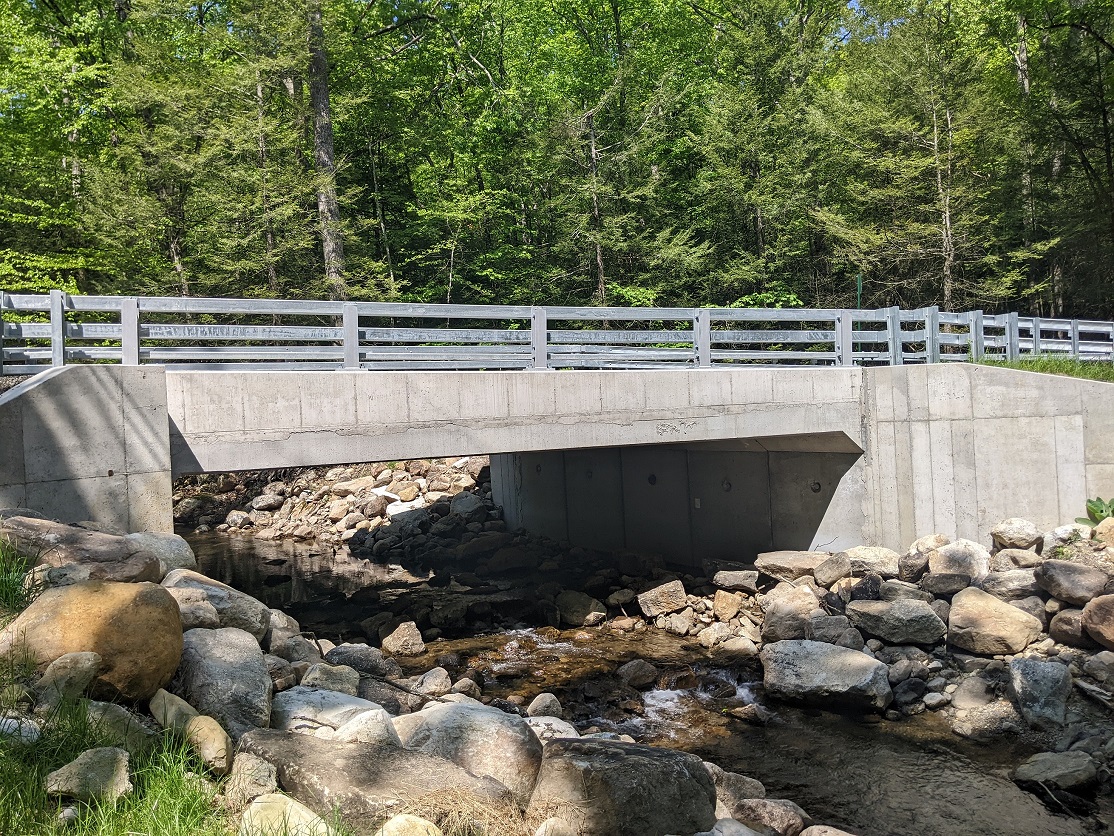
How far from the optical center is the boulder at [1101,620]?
31.6ft

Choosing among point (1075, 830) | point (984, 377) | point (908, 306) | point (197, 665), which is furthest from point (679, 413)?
point (908, 306)

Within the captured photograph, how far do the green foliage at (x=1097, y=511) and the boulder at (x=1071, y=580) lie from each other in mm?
2293

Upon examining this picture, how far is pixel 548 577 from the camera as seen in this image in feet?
54.4

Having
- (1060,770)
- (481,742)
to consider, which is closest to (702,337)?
(1060,770)

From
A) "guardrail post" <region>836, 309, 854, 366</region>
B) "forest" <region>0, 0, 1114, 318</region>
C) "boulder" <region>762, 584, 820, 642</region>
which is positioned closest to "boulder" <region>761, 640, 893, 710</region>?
"boulder" <region>762, 584, 820, 642</region>

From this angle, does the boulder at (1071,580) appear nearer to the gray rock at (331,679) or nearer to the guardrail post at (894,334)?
the guardrail post at (894,334)

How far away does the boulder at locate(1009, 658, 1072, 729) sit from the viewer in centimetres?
866

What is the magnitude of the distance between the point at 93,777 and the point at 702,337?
10208 mm

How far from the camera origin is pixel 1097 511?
12844mm

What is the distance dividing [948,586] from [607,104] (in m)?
17.5

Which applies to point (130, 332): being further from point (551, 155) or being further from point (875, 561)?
point (551, 155)

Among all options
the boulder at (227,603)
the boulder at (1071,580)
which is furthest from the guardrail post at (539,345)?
the boulder at (1071,580)

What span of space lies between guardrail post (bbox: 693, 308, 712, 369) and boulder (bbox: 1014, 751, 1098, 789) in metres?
6.60

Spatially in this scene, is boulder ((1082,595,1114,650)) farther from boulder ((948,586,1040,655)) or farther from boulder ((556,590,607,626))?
boulder ((556,590,607,626))
